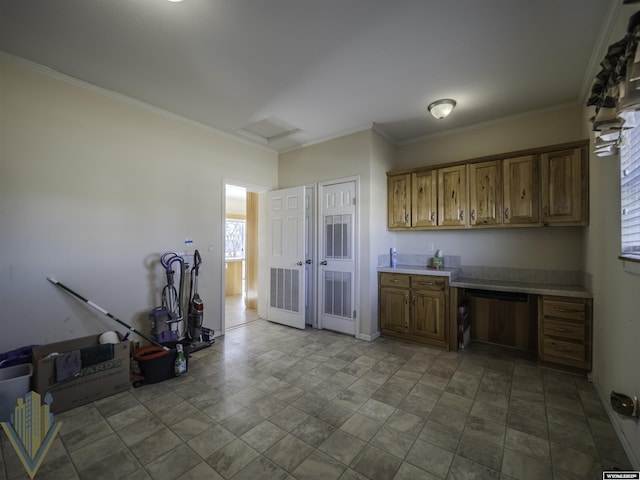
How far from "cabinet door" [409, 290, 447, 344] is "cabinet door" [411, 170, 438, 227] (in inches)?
38.6

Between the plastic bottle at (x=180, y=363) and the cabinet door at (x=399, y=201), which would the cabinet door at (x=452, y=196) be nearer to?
the cabinet door at (x=399, y=201)

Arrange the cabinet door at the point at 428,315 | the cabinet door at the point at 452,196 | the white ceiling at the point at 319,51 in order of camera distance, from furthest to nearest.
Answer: the cabinet door at the point at 452,196
the cabinet door at the point at 428,315
the white ceiling at the point at 319,51

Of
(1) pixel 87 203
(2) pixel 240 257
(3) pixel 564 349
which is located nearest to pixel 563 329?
(3) pixel 564 349

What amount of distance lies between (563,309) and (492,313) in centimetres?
95

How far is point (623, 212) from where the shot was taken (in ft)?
6.27

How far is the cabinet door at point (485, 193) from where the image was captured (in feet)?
11.2

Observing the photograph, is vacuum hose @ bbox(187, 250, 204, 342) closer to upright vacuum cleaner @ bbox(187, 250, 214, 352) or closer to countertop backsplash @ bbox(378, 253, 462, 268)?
upright vacuum cleaner @ bbox(187, 250, 214, 352)

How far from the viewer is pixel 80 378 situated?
2318 mm

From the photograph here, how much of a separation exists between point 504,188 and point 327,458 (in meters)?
3.36

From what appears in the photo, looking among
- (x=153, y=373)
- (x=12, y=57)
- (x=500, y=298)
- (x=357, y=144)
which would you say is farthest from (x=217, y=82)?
(x=500, y=298)

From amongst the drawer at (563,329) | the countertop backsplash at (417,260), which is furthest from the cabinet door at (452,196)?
the drawer at (563,329)

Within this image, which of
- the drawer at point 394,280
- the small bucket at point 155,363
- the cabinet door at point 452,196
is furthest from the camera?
the drawer at point 394,280

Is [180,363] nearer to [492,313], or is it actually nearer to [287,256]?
[287,256]

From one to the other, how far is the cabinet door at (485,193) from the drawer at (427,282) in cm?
84
